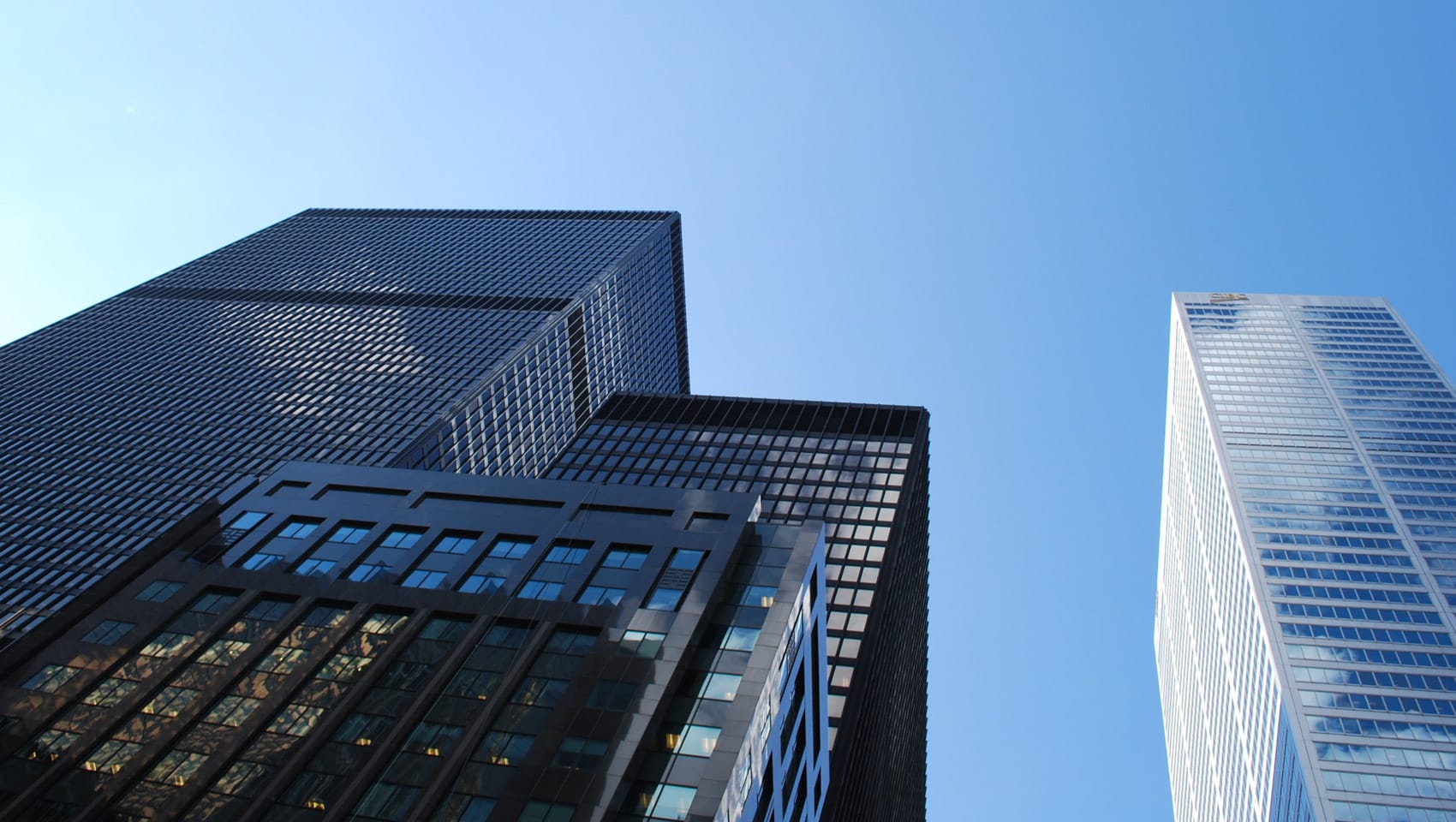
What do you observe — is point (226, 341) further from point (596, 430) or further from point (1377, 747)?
point (1377, 747)

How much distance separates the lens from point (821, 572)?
5719 centimetres

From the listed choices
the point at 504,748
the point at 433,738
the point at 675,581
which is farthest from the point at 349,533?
the point at 504,748

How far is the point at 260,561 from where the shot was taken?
53.5m

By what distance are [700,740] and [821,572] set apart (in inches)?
686

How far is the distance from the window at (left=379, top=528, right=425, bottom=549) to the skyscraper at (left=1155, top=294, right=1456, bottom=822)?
3189 inches

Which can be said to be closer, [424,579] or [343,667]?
[343,667]

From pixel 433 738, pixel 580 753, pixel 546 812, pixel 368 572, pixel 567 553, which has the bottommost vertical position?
pixel 546 812

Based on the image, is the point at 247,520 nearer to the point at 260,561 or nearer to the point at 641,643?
the point at 260,561

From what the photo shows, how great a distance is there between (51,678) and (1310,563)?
119850 mm

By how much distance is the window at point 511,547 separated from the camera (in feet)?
176

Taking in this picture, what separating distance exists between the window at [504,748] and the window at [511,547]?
13467mm

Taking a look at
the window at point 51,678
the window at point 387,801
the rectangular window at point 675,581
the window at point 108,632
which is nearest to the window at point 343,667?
the window at point 387,801

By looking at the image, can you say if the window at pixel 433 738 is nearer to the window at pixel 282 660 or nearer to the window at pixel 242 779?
the window at pixel 242 779

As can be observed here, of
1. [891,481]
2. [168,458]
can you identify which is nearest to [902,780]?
[891,481]
